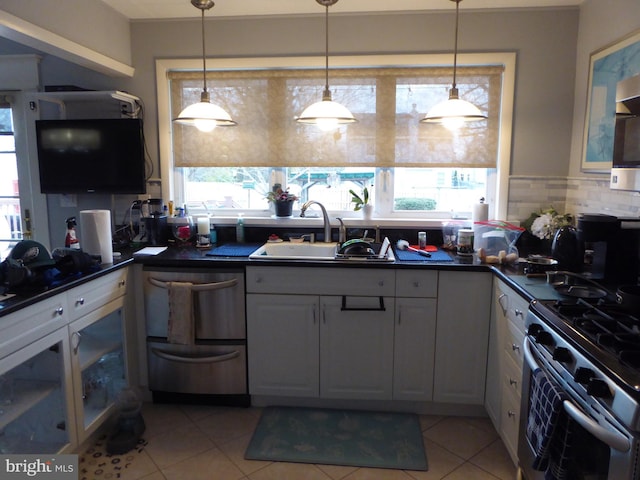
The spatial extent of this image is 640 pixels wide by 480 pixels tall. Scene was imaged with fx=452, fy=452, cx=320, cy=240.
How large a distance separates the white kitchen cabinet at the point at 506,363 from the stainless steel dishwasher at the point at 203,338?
140cm

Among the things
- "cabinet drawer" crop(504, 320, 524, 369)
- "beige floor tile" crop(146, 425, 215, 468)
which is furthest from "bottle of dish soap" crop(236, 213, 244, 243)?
"cabinet drawer" crop(504, 320, 524, 369)

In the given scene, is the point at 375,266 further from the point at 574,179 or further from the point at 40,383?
the point at 40,383

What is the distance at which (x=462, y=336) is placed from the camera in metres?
2.55

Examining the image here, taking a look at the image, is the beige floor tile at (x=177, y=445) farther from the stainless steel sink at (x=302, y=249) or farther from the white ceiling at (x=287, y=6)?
the white ceiling at (x=287, y=6)

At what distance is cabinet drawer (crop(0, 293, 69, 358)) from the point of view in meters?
1.73

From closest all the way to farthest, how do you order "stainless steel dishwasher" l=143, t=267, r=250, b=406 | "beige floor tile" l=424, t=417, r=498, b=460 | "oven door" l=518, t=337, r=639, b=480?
"oven door" l=518, t=337, r=639, b=480
"beige floor tile" l=424, t=417, r=498, b=460
"stainless steel dishwasher" l=143, t=267, r=250, b=406

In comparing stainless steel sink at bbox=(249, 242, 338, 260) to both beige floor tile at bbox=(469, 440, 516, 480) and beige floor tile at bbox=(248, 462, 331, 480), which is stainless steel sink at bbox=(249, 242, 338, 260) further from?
beige floor tile at bbox=(469, 440, 516, 480)

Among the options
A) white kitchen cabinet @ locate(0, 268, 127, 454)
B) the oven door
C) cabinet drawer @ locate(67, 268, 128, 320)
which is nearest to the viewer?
the oven door

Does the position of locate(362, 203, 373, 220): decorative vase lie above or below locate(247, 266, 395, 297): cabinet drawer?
above

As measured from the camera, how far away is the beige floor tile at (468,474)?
217 centimetres

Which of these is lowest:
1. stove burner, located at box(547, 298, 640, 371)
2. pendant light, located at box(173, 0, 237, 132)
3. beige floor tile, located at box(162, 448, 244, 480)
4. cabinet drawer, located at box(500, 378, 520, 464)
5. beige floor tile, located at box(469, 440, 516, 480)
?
Answer: beige floor tile, located at box(162, 448, 244, 480)

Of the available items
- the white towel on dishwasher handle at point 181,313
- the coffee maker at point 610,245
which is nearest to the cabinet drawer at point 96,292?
the white towel on dishwasher handle at point 181,313

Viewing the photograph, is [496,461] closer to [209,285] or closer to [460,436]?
[460,436]

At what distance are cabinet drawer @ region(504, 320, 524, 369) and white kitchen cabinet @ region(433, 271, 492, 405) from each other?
265mm
